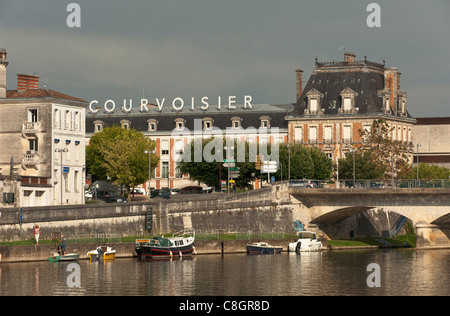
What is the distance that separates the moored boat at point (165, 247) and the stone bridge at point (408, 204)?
66.4ft

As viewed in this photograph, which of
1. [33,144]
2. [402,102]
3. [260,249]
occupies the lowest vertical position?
[260,249]

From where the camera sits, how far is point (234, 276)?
86.9 meters

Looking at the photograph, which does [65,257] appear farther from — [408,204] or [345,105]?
[345,105]

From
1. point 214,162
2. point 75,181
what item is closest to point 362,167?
point 214,162

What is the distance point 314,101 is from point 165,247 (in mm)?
68974

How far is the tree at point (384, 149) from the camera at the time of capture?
486ft

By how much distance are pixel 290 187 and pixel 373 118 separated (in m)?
42.4

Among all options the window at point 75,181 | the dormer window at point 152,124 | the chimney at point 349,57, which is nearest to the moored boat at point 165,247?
the window at point 75,181

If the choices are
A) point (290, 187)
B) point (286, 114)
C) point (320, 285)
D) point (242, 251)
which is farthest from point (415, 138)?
point (320, 285)

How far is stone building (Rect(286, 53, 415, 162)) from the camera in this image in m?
163

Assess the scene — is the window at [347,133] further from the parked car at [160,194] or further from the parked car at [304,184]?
the parked car at [304,184]

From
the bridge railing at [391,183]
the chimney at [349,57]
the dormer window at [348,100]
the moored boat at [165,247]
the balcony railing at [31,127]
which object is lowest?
the moored boat at [165,247]
